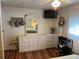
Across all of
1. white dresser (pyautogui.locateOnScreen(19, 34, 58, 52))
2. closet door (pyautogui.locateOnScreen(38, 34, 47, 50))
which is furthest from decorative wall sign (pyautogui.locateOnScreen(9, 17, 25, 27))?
closet door (pyautogui.locateOnScreen(38, 34, 47, 50))

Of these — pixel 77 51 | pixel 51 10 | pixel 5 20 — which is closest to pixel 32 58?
pixel 77 51

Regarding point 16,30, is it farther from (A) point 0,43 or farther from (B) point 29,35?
(A) point 0,43

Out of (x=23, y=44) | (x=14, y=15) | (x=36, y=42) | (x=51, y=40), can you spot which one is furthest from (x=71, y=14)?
(x=14, y=15)

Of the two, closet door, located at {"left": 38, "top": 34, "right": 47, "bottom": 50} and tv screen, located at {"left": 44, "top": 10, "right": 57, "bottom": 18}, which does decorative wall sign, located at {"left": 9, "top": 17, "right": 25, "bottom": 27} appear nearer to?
closet door, located at {"left": 38, "top": 34, "right": 47, "bottom": 50}

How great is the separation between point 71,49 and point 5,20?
349cm

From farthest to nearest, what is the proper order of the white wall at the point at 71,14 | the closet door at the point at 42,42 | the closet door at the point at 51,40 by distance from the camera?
the closet door at the point at 51,40, the closet door at the point at 42,42, the white wall at the point at 71,14

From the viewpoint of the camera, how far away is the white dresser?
470 centimetres

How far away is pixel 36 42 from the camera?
4.96 m

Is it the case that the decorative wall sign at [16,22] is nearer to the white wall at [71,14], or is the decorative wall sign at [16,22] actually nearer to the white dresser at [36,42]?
the white dresser at [36,42]

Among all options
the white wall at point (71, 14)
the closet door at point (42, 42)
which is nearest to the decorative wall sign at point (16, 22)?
the closet door at point (42, 42)

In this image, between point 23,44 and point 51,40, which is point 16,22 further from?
point 51,40

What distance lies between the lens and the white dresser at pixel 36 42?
470 centimetres

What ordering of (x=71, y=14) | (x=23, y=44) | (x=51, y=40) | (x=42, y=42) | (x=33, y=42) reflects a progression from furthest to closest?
(x=51, y=40), (x=42, y=42), (x=33, y=42), (x=23, y=44), (x=71, y=14)

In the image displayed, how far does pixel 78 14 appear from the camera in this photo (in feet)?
12.4
